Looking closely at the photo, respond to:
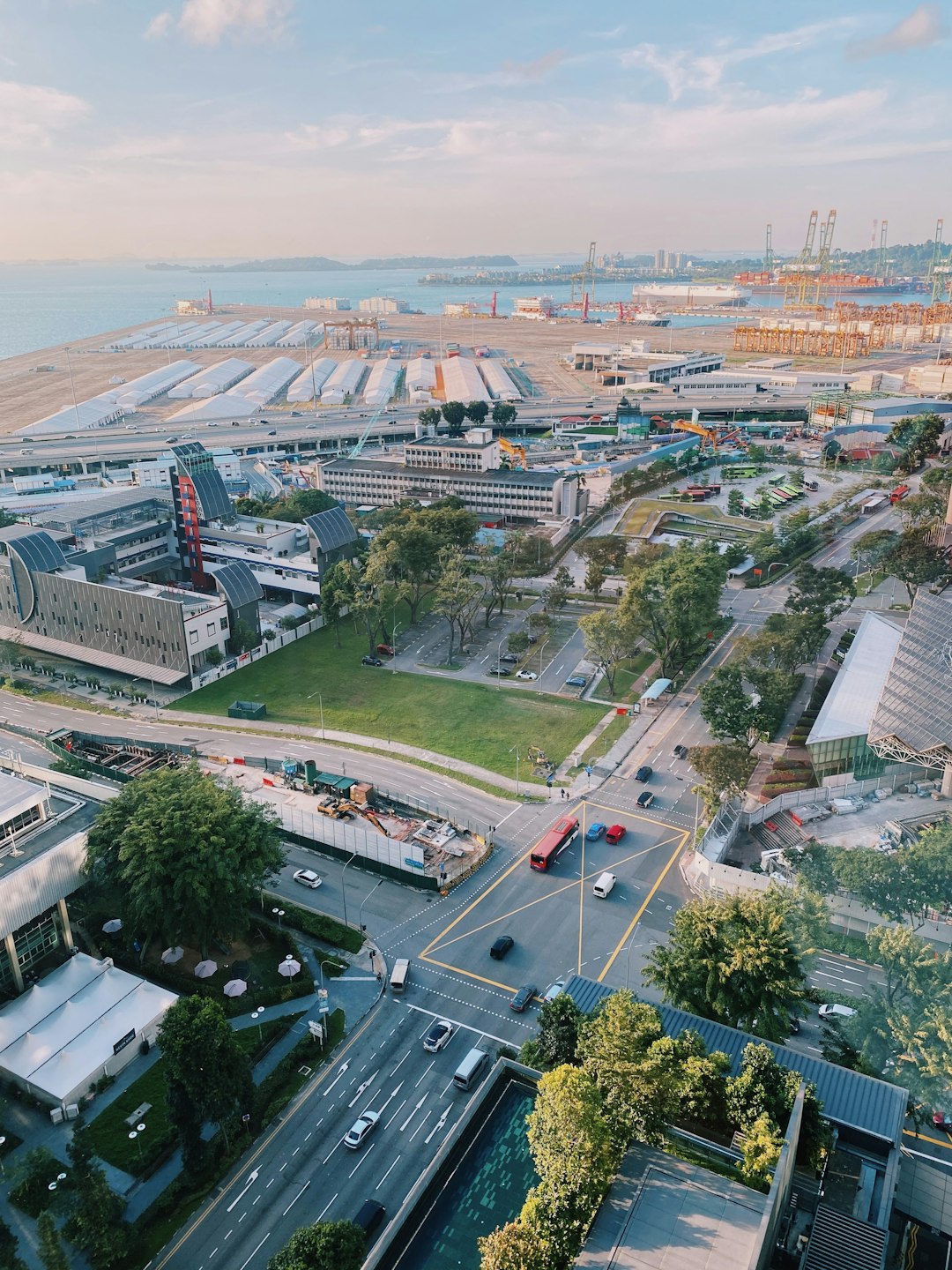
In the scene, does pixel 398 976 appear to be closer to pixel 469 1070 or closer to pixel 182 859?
pixel 469 1070

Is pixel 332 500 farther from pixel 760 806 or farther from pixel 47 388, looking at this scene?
pixel 47 388

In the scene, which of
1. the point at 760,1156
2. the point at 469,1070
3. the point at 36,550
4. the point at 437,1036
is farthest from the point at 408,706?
the point at 760,1156

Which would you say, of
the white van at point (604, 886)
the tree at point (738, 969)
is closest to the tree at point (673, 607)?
the white van at point (604, 886)

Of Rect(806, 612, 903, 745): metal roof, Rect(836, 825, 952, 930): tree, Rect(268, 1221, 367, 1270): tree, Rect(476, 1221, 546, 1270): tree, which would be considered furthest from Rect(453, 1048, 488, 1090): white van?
Rect(806, 612, 903, 745): metal roof

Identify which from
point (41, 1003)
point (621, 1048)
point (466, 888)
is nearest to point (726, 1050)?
point (621, 1048)

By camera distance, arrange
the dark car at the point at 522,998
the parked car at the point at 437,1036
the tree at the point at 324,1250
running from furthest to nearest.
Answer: the dark car at the point at 522,998
the parked car at the point at 437,1036
the tree at the point at 324,1250

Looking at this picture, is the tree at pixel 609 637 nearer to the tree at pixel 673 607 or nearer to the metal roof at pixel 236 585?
the tree at pixel 673 607
